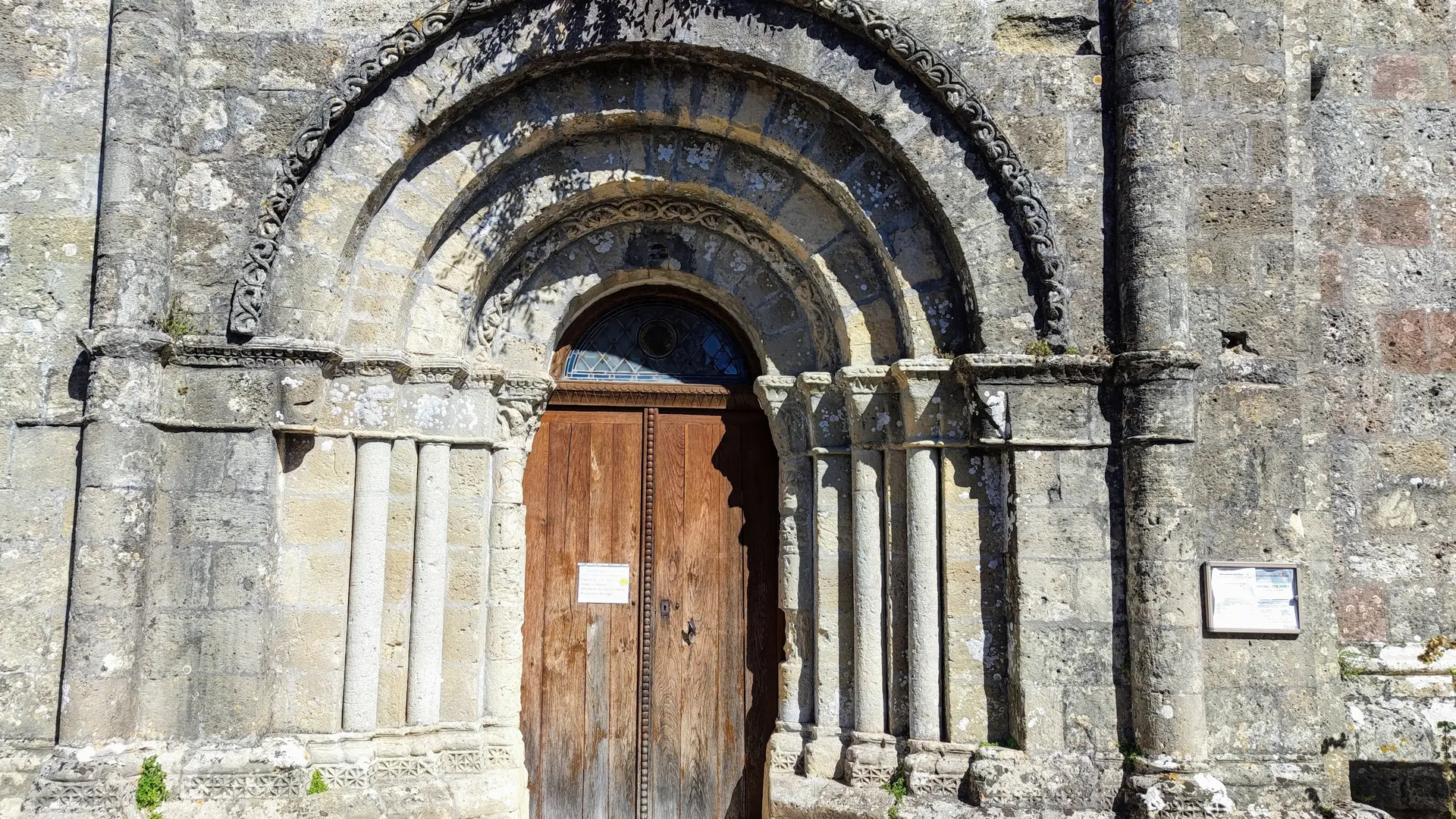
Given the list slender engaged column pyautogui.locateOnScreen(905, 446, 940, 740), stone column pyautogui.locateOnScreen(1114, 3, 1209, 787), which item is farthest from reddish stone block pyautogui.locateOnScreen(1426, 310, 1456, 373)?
slender engaged column pyautogui.locateOnScreen(905, 446, 940, 740)

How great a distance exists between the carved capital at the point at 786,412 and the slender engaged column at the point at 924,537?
0.63m

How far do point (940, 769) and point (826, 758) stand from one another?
22.8 inches

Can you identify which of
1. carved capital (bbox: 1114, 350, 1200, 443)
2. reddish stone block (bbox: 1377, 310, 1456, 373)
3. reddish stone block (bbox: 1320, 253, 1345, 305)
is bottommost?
carved capital (bbox: 1114, 350, 1200, 443)

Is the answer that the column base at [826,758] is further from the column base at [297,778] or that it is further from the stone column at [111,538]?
the stone column at [111,538]

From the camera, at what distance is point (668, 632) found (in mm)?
5438

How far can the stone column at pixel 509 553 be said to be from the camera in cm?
514

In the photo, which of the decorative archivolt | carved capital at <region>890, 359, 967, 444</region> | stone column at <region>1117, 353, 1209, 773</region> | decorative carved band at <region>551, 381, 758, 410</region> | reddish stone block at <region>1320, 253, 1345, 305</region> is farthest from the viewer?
decorative carved band at <region>551, 381, 758, 410</region>

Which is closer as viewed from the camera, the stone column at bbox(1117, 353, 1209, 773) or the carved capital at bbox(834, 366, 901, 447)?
the stone column at bbox(1117, 353, 1209, 773)

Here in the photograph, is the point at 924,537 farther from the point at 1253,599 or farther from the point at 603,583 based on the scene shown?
the point at 603,583

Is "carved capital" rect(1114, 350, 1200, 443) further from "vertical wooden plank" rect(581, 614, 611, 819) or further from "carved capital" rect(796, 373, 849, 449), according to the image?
"vertical wooden plank" rect(581, 614, 611, 819)

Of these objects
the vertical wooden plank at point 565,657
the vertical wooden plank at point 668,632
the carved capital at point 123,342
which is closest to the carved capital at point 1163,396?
the vertical wooden plank at point 668,632

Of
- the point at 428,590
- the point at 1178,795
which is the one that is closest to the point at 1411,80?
the point at 1178,795

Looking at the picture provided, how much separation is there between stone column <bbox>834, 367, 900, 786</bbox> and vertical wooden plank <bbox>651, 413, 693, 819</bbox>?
950 mm

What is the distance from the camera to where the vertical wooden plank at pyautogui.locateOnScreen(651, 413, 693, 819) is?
211 inches
